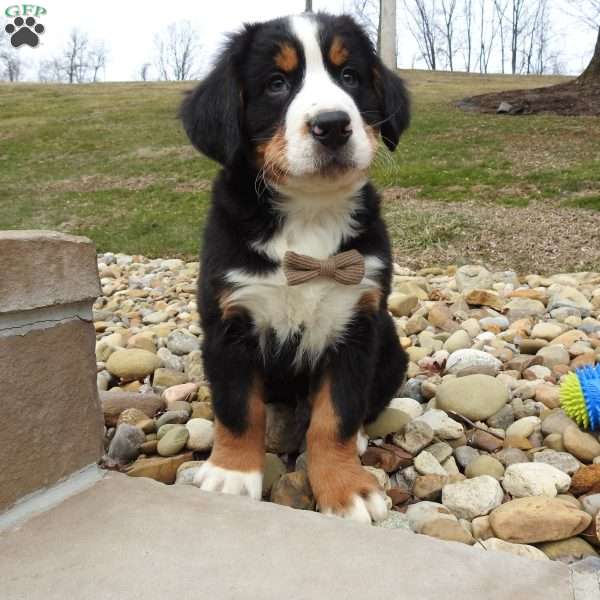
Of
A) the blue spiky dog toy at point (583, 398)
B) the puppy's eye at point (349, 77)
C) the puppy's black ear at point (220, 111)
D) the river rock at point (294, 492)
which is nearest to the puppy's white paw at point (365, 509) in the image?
the river rock at point (294, 492)

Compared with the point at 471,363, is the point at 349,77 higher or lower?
higher

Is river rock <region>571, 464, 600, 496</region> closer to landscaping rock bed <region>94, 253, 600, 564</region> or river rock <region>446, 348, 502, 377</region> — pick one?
landscaping rock bed <region>94, 253, 600, 564</region>

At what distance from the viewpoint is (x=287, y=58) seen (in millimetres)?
2365

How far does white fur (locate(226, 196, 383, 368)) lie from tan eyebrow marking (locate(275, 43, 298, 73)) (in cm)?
44

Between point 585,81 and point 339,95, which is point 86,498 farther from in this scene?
point 585,81

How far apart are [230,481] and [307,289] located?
2.16 ft

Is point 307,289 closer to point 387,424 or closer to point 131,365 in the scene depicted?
point 387,424

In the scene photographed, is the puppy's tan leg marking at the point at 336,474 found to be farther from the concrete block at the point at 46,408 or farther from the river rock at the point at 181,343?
the river rock at the point at 181,343

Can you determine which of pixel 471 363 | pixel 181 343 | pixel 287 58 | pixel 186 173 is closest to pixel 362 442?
pixel 471 363

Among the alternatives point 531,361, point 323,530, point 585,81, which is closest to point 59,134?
point 585,81

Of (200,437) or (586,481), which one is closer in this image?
(586,481)

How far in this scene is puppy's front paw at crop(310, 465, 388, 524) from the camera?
6.89ft

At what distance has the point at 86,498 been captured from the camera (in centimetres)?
192

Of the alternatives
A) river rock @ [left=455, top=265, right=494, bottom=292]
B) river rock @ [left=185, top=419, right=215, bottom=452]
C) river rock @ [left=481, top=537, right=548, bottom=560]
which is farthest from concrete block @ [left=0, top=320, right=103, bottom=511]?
river rock @ [left=455, top=265, right=494, bottom=292]
